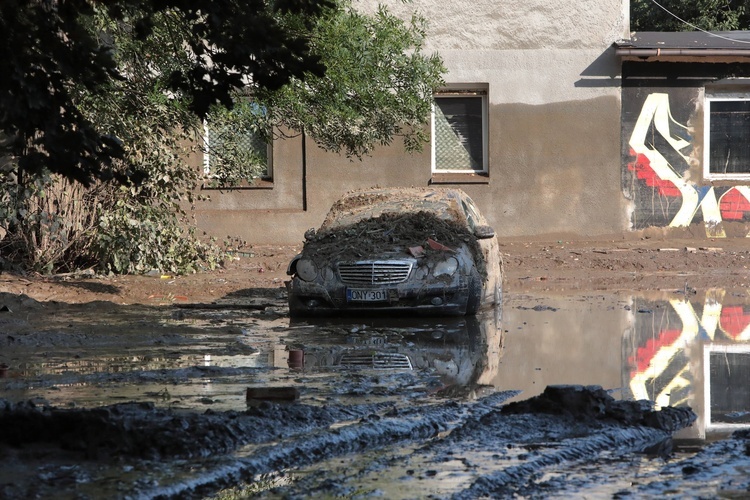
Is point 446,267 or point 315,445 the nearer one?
point 315,445

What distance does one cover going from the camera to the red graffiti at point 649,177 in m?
22.8

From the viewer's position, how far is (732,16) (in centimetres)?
3256

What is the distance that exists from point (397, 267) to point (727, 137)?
12960 mm

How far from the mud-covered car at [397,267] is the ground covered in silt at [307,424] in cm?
59

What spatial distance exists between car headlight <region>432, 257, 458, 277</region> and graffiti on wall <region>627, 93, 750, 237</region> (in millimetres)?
10958

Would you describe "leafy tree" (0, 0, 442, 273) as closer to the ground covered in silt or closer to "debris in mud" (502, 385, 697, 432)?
the ground covered in silt

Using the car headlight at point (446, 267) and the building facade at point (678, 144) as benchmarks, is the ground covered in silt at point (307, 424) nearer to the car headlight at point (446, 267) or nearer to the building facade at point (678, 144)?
the car headlight at point (446, 267)

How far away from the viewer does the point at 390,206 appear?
1438 centimetres

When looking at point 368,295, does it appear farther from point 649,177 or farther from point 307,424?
point 649,177

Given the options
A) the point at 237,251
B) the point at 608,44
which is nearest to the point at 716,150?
the point at 608,44

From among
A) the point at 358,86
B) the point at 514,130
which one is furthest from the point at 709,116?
the point at 358,86

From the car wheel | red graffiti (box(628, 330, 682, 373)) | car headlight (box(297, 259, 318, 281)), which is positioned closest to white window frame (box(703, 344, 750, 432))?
red graffiti (box(628, 330, 682, 373))

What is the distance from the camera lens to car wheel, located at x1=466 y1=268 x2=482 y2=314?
1287 centimetres

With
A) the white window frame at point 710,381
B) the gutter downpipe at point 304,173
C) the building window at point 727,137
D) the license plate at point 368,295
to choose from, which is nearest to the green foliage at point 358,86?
the license plate at point 368,295
